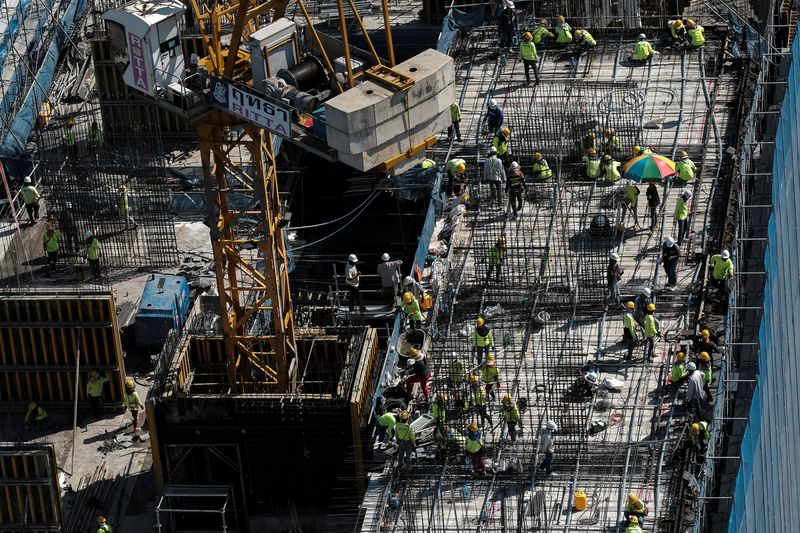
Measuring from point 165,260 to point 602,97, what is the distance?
56.0ft

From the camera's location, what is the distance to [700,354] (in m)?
86.9

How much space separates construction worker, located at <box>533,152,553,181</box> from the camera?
99500 millimetres

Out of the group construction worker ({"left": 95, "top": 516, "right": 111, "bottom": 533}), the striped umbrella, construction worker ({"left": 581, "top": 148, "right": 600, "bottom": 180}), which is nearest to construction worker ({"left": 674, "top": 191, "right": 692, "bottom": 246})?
the striped umbrella

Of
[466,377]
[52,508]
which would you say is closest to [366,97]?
[466,377]

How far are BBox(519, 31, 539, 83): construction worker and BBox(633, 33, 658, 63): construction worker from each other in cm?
375

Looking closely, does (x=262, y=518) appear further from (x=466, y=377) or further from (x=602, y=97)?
(x=602, y=97)

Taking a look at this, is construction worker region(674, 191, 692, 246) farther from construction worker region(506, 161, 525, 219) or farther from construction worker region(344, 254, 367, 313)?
construction worker region(344, 254, 367, 313)

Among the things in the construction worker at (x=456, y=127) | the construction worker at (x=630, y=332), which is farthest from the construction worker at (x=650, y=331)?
the construction worker at (x=456, y=127)

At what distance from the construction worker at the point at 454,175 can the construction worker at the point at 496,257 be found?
519cm

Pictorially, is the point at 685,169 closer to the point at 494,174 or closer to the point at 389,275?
the point at 494,174

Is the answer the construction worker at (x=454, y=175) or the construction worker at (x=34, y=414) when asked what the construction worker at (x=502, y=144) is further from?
the construction worker at (x=34, y=414)

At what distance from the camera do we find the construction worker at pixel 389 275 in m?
94.5

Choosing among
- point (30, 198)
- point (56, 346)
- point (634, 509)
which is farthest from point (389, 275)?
point (634, 509)

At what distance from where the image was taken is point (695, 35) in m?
106
